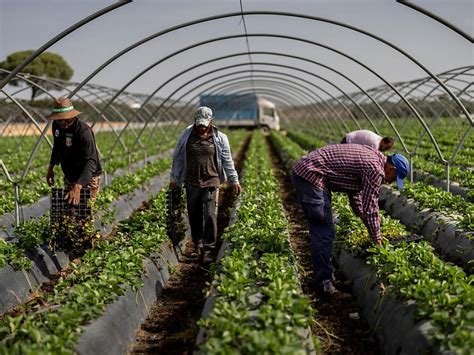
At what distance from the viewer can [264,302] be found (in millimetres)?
5090

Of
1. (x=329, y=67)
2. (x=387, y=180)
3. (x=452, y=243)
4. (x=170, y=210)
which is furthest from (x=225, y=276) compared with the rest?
(x=329, y=67)

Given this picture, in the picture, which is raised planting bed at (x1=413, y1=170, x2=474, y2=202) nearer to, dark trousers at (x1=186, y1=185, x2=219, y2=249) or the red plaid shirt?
dark trousers at (x1=186, y1=185, x2=219, y2=249)

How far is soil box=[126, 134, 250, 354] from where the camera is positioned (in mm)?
5688

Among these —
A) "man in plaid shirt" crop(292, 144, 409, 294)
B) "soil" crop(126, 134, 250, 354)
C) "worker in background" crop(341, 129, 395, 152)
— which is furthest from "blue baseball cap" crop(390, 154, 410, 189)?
"worker in background" crop(341, 129, 395, 152)

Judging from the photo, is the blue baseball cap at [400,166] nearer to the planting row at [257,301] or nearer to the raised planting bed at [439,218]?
the raised planting bed at [439,218]

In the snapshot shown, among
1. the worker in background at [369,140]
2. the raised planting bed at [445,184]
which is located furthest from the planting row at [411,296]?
the raised planting bed at [445,184]

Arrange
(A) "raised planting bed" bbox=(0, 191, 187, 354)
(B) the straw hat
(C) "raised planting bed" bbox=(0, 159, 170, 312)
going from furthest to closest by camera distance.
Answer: (B) the straw hat
(C) "raised planting bed" bbox=(0, 159, 170, 312)
(A) "raised planting bed" bbox=(0, 191, 187, 354)

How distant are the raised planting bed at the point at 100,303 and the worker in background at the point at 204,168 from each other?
22.9 inches

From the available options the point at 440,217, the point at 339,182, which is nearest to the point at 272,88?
the point at 440,217

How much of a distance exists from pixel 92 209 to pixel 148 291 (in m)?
1.73

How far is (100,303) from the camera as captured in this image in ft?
17.2

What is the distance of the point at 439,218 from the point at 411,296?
12.4ft

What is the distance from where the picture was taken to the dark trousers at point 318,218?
21.1ft

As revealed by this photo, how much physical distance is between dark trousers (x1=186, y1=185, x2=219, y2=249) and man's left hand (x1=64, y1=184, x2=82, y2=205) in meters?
1.35
